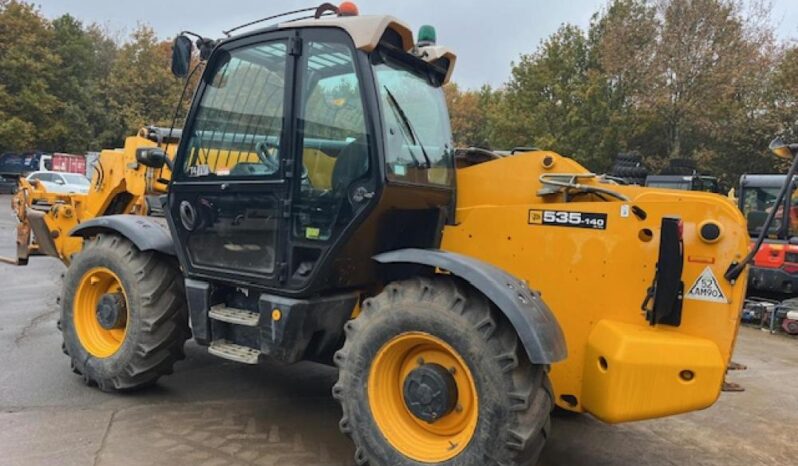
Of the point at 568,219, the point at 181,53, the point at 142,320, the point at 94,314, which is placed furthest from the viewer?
the point at 94,314

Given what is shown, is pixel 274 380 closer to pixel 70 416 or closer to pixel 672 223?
pixel 70 416

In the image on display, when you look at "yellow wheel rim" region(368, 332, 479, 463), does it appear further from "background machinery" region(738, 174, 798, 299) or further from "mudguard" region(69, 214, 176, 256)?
"background machinery" region(738, 174, 798, 299)

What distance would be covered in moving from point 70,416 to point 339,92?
2.78 meters

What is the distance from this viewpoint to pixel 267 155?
3.85m

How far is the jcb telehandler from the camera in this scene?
3.15m

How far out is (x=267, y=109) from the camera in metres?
3.91

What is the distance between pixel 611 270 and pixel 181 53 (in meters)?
3.04

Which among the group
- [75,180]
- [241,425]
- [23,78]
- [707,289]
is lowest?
[241,425]

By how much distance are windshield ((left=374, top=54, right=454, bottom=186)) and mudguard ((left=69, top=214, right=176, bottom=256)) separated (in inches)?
73.4

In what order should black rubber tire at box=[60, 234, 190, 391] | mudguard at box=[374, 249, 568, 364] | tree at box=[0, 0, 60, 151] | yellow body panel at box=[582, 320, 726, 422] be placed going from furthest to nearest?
tree at box=[0, 0, 60, 151], black rubber tire at box=[60, 234, 190, 391], yellow body panel at box=[582, 320, 726, 422], mudguard at box=[374, 249, 568, 364]

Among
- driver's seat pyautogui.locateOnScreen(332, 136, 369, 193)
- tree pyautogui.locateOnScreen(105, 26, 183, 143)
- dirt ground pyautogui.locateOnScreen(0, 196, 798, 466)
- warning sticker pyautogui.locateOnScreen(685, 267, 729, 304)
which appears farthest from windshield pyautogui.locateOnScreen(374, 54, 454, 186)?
tree pyautogui.locateOnScreen(105, 26, 183, 143)

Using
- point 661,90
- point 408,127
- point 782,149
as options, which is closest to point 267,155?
point 408,127

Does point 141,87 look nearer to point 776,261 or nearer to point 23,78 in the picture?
point 23,78

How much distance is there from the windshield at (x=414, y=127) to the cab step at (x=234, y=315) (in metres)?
1.26
